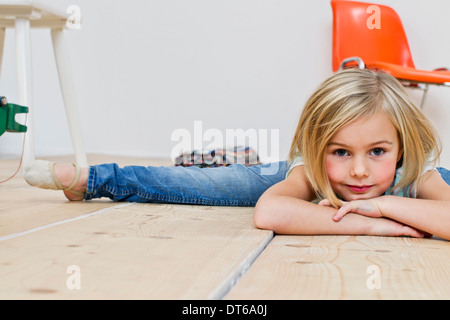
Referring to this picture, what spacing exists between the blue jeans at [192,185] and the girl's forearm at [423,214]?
1.36 ft

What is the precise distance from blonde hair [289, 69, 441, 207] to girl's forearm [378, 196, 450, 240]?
4.1 inches

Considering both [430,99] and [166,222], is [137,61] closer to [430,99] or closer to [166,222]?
[430,99]

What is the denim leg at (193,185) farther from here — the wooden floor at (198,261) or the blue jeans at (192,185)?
the wooden floor at (198,261)

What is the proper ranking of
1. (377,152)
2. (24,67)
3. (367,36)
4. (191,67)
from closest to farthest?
(377,152), (24,67), (367,36), (191,67)

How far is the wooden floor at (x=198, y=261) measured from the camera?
524 millimetres

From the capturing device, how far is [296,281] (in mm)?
565

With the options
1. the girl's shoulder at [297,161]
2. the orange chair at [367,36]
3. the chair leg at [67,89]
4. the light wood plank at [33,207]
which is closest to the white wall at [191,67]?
the orange chair at [367,36]

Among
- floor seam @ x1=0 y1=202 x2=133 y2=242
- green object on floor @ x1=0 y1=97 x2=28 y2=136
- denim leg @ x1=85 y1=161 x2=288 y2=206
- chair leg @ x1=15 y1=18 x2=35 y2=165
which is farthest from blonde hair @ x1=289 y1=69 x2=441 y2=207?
chair leg @ x1=15 y1=18 x2=35 y2=165

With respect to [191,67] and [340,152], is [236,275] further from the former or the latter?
[191,67]

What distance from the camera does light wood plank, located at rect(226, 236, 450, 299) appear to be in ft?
1.72

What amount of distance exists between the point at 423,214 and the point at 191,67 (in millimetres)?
2660

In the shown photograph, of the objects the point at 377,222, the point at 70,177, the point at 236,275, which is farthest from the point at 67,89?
the point at 236,275

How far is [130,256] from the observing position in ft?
2.20

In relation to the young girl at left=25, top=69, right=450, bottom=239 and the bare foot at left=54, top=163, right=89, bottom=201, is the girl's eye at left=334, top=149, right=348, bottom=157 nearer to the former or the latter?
the young girl at left=25, top=69, right=450, bottom=239
